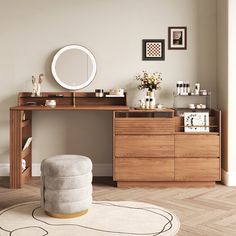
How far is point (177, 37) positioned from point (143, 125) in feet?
4.06

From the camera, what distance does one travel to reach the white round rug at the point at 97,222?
2.80m

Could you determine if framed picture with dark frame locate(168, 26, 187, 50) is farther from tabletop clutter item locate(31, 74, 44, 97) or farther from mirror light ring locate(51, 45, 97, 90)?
tabletop clutter item locate(31, 74, 44, 97)

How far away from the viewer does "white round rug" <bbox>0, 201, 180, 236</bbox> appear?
2.80 m

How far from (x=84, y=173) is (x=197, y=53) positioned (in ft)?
7.57

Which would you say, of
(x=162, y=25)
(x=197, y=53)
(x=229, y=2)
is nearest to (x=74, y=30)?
(x=162, y=25)

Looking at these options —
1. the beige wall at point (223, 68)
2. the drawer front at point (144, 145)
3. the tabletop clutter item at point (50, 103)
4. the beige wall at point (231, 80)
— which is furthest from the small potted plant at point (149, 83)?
the tabletop clutter item at point (50, 103)

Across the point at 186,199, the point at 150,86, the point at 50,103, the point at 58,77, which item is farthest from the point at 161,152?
the point at 58,77

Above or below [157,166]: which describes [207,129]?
above

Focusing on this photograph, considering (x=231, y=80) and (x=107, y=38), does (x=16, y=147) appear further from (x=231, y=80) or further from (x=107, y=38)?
(x=231, y=80)

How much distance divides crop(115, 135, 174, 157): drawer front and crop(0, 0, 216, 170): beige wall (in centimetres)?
67

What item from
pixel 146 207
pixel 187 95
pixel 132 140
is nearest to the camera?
pixel 146 207

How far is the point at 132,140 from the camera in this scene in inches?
163

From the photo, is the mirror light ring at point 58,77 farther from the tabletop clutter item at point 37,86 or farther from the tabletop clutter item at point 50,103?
the tabletop clutter item at point 50,103

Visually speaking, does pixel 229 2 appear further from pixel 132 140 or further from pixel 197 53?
pixel 132 140
